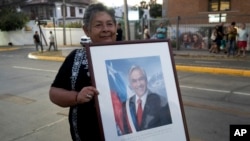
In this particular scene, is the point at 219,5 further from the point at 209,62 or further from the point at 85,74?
the point at 85,74

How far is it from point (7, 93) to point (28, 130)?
367 cm

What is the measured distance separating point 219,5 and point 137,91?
78.3ft

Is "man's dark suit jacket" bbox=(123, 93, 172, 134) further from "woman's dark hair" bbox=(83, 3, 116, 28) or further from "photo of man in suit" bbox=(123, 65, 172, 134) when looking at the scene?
"woman's dark hair" bbox=(83, 3, 116, 28)

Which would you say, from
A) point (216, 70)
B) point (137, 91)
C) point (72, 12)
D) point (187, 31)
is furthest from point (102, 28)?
point (72, 12)

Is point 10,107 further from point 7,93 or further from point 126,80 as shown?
point 126,80

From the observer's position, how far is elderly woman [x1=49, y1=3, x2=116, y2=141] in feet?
6.26

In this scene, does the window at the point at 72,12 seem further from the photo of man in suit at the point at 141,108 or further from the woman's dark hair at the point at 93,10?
the photo of man in suit at the point at 141,108

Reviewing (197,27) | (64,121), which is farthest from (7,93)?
(197,27)

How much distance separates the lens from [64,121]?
5879 mm

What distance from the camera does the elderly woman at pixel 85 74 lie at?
191 cm

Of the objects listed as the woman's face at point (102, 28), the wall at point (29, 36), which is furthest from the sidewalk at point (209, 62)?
the wall at point (29, 36)

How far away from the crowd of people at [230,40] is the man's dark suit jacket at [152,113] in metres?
14.9

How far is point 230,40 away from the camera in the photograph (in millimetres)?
15758

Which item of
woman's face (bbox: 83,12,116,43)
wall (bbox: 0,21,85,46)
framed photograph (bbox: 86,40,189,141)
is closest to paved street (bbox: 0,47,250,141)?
framed photograph (bbox: 86,40,189,141)
